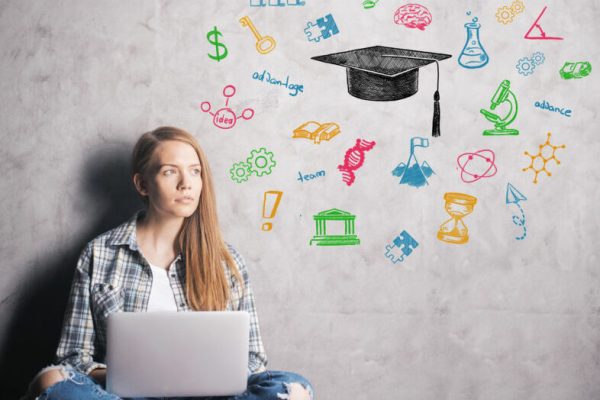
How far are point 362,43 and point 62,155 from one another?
3.51ft

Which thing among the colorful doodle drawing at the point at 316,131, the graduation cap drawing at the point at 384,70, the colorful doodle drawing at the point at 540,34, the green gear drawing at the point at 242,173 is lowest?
the green gear drawing at the point at 242,173

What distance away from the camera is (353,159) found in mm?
1947

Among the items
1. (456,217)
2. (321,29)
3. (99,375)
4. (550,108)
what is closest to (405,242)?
(456,217)

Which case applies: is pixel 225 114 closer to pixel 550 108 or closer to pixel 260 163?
pixel 260 163

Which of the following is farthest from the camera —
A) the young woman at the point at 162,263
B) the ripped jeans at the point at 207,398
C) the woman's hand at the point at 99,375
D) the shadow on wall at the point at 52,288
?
the shadow on wall at the point at 52,288

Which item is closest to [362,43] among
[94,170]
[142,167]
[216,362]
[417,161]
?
[417,161]

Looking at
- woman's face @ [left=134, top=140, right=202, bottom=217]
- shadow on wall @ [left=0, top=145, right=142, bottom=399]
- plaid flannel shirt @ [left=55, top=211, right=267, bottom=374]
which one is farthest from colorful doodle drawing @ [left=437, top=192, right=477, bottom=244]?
shadow on wall @ [left=0, top=145, right=142, bottom=399]

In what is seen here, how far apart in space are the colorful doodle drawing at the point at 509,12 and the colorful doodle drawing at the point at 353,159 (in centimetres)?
60

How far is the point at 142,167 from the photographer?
175cm

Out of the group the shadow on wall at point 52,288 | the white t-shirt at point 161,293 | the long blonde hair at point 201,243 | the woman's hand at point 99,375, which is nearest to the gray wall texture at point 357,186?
the shadow on wall at point 52,288

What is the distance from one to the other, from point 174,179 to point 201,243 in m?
A: 0.21

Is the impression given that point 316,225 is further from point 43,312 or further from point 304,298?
point 43,312

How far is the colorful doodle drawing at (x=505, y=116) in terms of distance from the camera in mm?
1940

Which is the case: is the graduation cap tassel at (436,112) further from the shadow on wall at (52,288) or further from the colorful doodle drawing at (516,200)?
the shadow on wall at (52,288)
